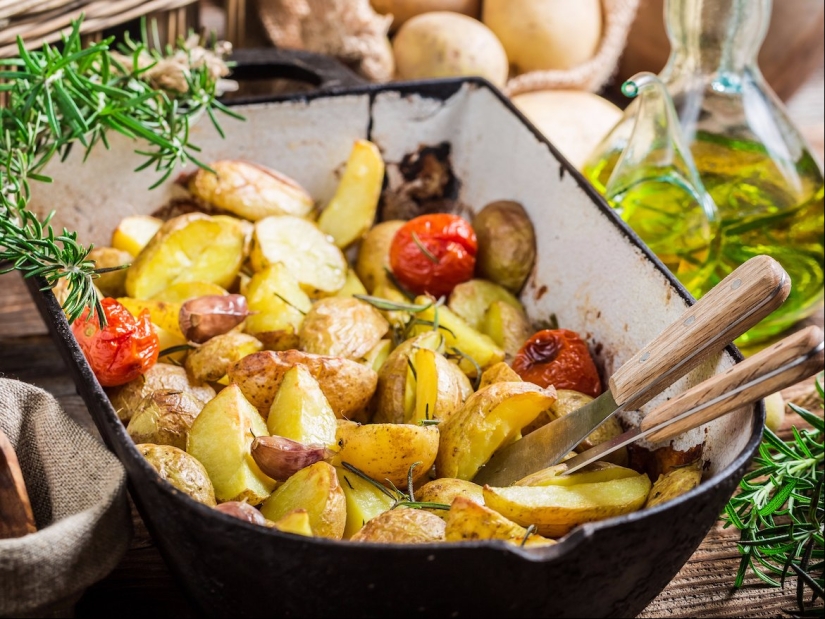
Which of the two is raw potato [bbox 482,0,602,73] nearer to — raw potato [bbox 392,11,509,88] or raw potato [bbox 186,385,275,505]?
raw potato [bbox 392,11,509,88]

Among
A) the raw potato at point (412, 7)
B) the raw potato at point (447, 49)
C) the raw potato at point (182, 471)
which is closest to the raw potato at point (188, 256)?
the raw potato at point (182, 471)

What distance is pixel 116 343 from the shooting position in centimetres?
94

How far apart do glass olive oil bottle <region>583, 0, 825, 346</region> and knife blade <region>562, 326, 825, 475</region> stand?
1.92 ft

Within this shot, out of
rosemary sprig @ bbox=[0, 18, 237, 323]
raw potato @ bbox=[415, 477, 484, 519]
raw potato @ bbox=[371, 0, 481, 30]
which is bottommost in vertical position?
raw potato @ bbox=[415, 477, 484, 519]

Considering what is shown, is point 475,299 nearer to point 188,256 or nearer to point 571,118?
point 188,256

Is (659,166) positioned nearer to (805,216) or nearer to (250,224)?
(805,216)

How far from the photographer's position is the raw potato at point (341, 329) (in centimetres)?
105

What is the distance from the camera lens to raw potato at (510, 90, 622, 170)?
1689 mm

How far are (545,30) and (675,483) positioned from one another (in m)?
1.35

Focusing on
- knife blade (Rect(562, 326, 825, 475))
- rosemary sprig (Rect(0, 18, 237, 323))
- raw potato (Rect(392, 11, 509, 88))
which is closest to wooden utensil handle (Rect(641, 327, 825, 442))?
knife blade (Rect(562, 326, 825, 475))

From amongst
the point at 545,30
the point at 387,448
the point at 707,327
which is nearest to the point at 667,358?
the point at 707,327

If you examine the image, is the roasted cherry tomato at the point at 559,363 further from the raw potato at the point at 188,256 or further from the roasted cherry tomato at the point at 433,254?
the raw potato at the point at 188,256

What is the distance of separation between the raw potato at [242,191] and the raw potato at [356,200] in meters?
0.05

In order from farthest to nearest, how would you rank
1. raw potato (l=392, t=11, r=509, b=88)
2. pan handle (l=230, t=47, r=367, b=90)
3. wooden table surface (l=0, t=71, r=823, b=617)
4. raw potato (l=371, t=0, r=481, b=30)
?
raw potato (l=371, t=0, r=481, b=30)
raw potato (l=392, t=11, r=509, b=88)
pan handle (l=230, t=47, r=367, b=90)
wooden table surface (l=0, t=71, r=823, b=617)
